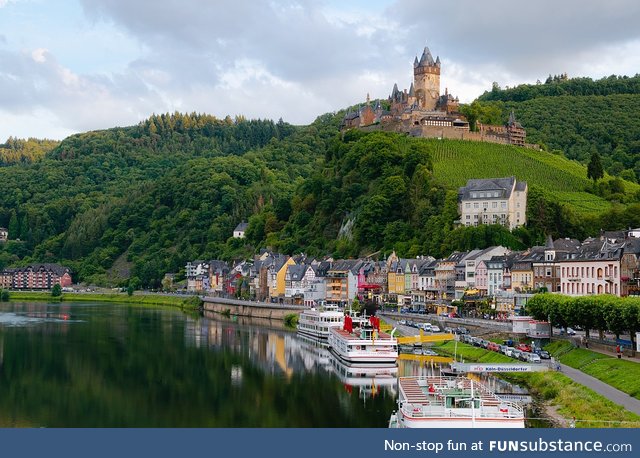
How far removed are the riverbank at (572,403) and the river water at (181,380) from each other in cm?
683

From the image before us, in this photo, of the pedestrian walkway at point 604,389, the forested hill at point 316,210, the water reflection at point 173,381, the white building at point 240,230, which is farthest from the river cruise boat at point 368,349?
the white building at point 240,230

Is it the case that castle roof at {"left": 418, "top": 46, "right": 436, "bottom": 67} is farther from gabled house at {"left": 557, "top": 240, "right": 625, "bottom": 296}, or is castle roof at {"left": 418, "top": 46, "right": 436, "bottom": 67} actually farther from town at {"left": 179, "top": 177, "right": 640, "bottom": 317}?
gabled house at {"left": 557, "top": 240, "right": 625, "bottom": 296}

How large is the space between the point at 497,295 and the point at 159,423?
145ft

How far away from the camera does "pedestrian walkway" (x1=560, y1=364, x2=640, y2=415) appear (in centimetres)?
3669

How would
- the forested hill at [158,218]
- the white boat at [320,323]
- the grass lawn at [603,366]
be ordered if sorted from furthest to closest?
the forested hill at [158,218] < the white boat at [320,323] < the grass lawn at [603,366]

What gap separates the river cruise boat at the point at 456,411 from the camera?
33031 millimetres

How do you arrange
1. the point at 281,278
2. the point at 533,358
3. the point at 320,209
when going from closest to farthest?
the point at 533,358, the point at 281,278, the point at 320,209

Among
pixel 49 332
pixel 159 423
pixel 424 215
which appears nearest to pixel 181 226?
pixel 424 215

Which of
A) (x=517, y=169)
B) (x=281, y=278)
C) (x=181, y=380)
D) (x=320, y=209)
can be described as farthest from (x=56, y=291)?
(x=181, y=380)

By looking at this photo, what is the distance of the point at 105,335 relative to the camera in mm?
78688

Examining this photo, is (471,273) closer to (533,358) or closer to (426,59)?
(533,358)

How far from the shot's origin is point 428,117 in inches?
5182

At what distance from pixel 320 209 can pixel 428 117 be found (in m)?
20.8

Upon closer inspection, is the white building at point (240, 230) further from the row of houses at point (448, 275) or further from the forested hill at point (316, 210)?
the row of houses at point (448, 275)
